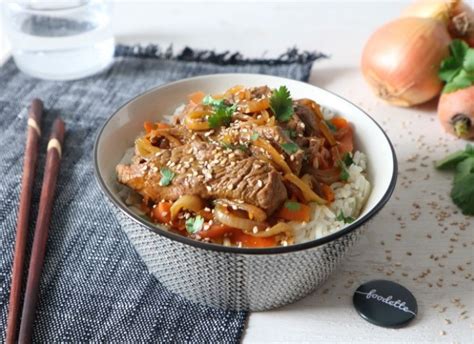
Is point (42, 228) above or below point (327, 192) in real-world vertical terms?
below

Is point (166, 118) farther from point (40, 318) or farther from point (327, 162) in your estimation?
point (40, 318)

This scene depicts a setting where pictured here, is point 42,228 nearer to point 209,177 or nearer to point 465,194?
point 209,177

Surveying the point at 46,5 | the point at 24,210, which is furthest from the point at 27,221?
the point at 46,5

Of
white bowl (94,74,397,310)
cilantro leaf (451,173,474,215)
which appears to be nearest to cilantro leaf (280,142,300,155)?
white bowl (94,74,397,310)

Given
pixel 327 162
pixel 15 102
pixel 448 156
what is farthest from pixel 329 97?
pixel 15 102

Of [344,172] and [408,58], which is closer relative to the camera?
[344,172]

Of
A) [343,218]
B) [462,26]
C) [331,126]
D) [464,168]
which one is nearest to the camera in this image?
[343,218]

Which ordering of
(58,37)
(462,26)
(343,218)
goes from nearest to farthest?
(343,218) → (462,26) → (58,37)
